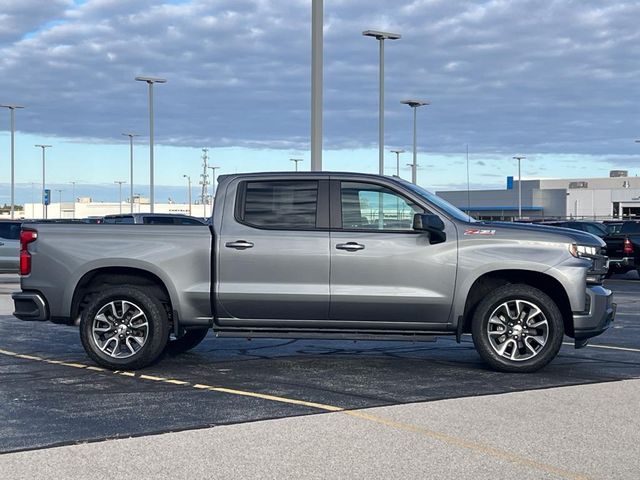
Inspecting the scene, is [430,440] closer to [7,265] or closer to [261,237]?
[261,237]

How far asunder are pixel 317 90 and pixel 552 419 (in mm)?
11371

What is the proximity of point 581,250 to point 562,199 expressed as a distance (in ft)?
277

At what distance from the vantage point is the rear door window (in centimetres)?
971

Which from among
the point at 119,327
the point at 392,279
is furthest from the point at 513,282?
the point at 119,327

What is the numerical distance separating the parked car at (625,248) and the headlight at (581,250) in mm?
16761

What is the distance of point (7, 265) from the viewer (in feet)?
71.9

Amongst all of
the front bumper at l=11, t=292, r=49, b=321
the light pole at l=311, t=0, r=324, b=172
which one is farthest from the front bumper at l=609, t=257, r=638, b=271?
the front bumper at l=11, t=292, r=49, b=321

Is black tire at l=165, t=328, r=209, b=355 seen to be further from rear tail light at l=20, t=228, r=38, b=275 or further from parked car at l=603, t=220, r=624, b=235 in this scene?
parked car at l=603, t=220, r=624, b=235

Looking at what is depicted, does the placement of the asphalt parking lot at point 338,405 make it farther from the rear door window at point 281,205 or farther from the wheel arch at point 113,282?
the rear door window at point 281,205

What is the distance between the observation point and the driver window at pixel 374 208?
962 centimetres

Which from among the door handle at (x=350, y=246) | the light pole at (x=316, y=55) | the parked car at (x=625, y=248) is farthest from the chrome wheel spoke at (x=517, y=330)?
the parked car at (x=625, y=248)

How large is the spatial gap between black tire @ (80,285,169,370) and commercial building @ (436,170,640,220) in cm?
7350

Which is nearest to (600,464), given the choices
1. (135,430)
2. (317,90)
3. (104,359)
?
(135,430)

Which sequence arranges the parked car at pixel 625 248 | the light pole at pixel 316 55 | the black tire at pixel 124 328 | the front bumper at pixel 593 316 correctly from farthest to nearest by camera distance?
the parked car at pixel 625 248
the light pole at pixel 316 55
the black tire at pixel 124 328
the front bumper at pixel 593 316
